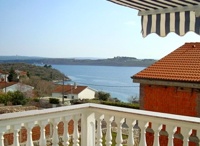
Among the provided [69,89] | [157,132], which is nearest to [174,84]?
[157,132]

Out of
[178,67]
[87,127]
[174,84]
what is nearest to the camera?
[87,127]

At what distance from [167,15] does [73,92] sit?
85.2 ft

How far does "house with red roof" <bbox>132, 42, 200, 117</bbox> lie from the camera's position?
10.2 m

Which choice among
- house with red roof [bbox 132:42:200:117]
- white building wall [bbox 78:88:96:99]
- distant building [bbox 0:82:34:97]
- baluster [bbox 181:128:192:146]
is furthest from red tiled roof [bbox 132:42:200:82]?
white building wall [bbox 78:88:96:99]

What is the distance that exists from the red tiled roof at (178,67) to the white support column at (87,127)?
7.67 meters

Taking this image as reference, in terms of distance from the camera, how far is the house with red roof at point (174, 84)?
33.6ft

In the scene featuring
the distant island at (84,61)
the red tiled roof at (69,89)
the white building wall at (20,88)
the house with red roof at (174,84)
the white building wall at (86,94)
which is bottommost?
the white building wall at (86,94)

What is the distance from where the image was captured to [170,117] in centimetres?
260

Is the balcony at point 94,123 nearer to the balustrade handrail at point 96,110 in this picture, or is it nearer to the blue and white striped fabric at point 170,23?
the balustrade handrail at point 96,110

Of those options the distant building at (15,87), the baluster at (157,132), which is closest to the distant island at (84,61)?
the distant building at (15,87)

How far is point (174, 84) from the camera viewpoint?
10.8 metres

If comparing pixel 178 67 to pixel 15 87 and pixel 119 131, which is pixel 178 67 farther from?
pixel 15 87

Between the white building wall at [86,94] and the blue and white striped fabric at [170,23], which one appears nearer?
the blue and white striped fabric at [170,23]

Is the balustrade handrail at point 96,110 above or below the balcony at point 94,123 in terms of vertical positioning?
above
